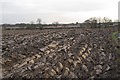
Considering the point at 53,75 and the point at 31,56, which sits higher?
the point at 31,56

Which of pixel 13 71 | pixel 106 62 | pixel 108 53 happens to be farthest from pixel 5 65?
pixel 108 53

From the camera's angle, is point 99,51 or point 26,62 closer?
point 26,62

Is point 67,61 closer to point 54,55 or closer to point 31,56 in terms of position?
point 54,55

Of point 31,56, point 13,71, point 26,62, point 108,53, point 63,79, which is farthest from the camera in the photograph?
point 108,53

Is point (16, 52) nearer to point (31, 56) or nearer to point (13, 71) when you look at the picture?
point (31, 56)

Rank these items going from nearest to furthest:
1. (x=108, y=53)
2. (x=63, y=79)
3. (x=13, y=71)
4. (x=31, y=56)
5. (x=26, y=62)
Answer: (x=63, y=79) < (x=13, y=71) < (x=26, y=62) < (x=31, y=56) < (x=108, y=53)

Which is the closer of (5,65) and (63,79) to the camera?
(63,79)

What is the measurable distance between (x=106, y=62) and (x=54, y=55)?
12.5 feet

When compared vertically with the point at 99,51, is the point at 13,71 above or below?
below

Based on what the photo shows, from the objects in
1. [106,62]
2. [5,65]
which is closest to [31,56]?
[5,65]

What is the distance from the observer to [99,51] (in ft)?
38.3

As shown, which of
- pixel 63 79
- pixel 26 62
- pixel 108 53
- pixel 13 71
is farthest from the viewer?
pixel 108 53

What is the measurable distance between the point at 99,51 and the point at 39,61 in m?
5.37

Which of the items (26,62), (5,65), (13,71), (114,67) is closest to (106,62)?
(114,67)
